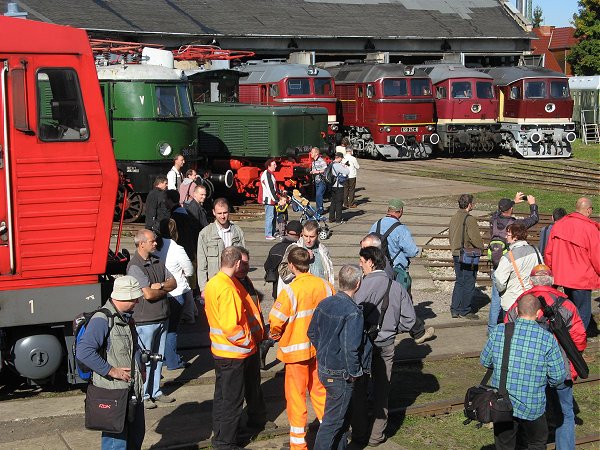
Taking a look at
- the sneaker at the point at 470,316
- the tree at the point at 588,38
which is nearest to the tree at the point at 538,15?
the tree at the point at 588,38

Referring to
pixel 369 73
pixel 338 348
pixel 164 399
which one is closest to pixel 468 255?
pixel 164 399

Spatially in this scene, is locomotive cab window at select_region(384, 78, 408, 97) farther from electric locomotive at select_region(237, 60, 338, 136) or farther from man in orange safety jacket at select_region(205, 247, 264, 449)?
man in orange safety jacket at select_region(205, 247, 264, 449)

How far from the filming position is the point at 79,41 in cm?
960

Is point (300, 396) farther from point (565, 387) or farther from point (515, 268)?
point (515, 268)

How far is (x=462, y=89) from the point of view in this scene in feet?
110

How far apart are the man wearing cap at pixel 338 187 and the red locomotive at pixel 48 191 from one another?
34.0ft

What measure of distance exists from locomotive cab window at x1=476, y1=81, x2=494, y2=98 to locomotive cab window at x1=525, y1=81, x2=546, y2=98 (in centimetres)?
120

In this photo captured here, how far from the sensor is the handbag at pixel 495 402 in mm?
7453

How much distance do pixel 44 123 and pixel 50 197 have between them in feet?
2.35

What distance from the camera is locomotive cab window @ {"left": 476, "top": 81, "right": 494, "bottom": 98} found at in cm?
3366

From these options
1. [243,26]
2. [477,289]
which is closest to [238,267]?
[477,289]

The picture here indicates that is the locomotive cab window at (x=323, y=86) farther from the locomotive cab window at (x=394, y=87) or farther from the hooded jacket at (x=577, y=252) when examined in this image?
the hooded jacket at (x=577, y=252)

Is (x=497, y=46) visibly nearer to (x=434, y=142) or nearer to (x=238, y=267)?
(x=434, y=142)

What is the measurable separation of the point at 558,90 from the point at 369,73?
675 centimetres
